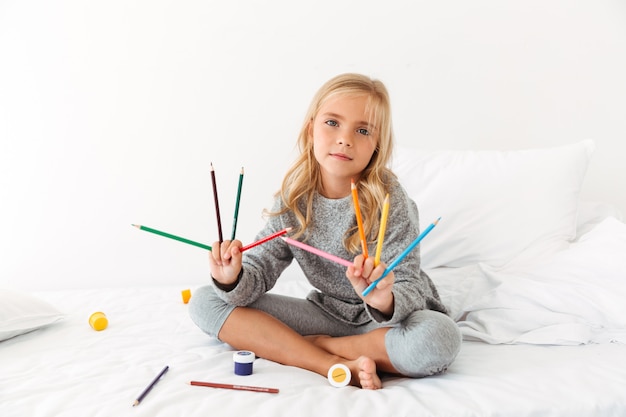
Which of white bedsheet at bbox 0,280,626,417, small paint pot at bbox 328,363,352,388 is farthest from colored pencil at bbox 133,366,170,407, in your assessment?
small paint pot at bbox 328,363,352,388

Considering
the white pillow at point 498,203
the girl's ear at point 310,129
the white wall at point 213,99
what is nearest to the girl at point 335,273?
the girl's ear at point 310,129

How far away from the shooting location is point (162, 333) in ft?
4.22

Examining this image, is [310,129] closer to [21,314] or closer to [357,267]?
[357,267]

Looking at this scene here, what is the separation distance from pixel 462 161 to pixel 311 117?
1.96 feet

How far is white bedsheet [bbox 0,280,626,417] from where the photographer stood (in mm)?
856

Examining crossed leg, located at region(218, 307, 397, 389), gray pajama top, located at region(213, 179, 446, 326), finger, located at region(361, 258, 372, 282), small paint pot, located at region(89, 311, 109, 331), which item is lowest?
small paint pot, located at region(89, 311, 109, 331)

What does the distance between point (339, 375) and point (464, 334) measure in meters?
0.36

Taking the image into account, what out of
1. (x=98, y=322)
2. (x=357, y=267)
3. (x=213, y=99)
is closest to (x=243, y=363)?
(x=357, y=267)

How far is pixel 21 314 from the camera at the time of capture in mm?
1284

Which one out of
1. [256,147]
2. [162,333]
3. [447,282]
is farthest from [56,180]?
[447,282]

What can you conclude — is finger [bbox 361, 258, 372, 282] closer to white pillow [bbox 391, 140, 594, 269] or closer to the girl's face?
the girl's face

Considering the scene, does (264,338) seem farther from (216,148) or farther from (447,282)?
(216,148)

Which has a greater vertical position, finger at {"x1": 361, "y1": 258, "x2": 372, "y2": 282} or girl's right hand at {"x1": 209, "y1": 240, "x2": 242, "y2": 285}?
finger at {"x1": 361, "y1": 258, "x2": 372, "y2": 282}

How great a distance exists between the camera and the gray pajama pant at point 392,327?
99 cm
